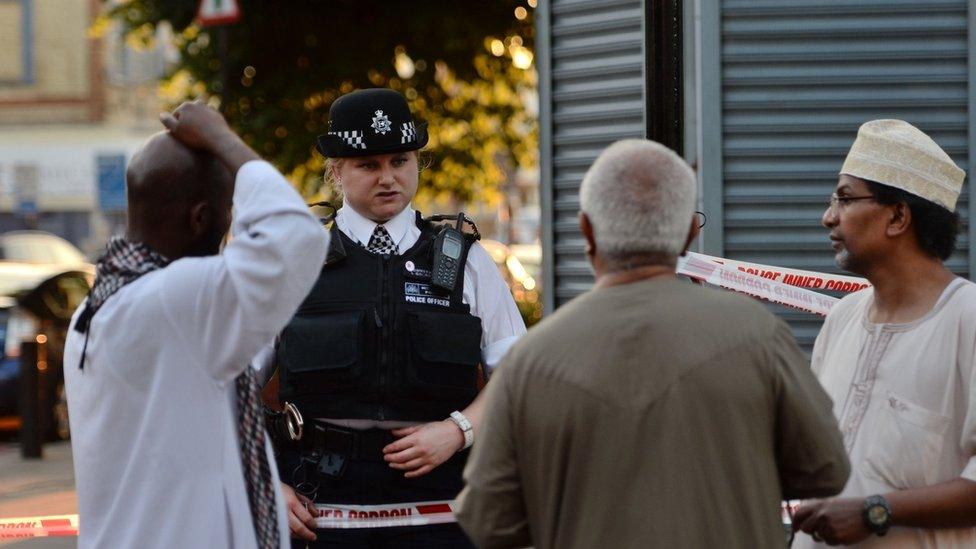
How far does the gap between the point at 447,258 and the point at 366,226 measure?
0.84 ft

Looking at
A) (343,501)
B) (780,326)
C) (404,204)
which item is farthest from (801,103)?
(780,326)

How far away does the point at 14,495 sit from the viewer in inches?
390

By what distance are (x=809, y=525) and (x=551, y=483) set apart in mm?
802

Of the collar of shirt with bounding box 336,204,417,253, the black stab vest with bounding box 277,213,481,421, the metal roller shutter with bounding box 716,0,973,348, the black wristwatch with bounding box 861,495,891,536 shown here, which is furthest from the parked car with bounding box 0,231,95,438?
the black wristwatch with bounding box 861,495,891,536

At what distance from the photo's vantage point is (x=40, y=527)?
4859mm

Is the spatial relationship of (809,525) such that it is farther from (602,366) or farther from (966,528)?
(602,366)

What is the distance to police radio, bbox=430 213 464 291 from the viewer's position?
12.2 feet

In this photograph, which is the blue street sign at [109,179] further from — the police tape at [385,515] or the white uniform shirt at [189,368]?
the white uniform shirt at [189,368]

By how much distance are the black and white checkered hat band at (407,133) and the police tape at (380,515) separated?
0.98 meters

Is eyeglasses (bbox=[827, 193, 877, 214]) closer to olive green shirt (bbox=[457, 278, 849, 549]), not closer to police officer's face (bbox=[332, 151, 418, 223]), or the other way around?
olive green shirt (bbox=[457, 278, 849, 549])

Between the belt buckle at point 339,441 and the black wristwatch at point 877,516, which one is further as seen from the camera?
the belt buckle at point 339,441

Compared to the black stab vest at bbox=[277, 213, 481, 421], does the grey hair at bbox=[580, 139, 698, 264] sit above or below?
above

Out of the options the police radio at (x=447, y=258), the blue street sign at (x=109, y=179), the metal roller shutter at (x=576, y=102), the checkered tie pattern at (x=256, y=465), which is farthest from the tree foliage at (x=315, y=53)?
the checkered tie pattern at (x=256, y=465)

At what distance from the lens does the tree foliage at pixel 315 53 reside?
15.3 metres
